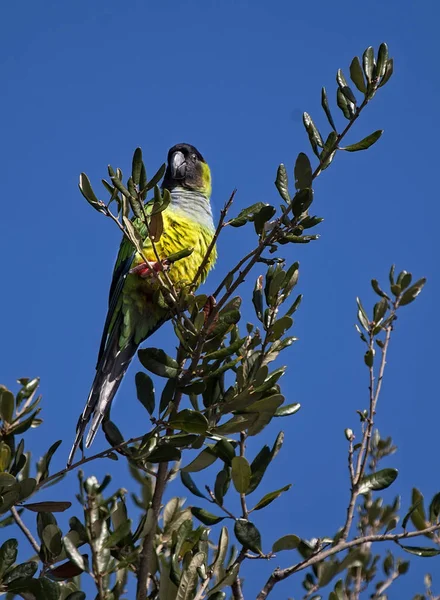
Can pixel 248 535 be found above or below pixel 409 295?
below

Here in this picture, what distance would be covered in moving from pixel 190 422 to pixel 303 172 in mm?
883

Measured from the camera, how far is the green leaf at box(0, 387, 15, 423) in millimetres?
2161

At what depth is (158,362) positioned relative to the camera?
99.0 inches

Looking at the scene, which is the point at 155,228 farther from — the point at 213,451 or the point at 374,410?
the point at 374,410

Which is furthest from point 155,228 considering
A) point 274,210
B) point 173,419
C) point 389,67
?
point 389,67

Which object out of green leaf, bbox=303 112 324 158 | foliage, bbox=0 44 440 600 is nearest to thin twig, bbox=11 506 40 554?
foliage, bbox=0 44 440 600

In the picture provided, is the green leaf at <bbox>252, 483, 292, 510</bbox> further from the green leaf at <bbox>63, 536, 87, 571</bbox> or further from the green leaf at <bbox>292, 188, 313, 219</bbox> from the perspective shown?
the green leaf at <bbox>292, 188, 313, 219</bbox>

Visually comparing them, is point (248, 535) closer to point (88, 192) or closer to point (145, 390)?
point (145, 390)

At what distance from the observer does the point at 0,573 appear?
1.98 m

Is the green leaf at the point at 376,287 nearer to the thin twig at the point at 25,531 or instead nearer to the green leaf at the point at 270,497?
the green leaf at the point at 270,497

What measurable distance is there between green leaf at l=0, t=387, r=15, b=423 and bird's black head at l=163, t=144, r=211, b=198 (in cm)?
301

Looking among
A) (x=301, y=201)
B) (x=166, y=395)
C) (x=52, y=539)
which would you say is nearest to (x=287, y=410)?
(x=166, y=395)

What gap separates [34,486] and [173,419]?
48 centimetres

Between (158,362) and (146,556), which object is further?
(158,362)
